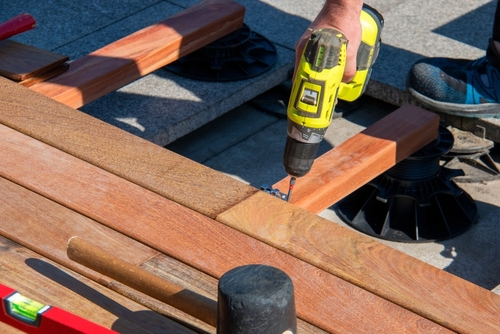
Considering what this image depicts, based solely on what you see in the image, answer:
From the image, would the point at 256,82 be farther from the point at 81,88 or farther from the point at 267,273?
the point at 267,273

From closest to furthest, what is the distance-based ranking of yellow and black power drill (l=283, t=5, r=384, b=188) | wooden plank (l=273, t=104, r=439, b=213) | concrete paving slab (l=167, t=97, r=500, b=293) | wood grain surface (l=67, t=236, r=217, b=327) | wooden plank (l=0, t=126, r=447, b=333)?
1. wood grain surface (l=67, t=236, r=217, b=327)
2. wooden plank (l=0, t=126, r=447, b=333)
3. yellow and black power drill (l=283, t=5, r=384, b=188)
4. wooden plank (l=273, t=104, r=439, b=213)
5. concrete paving slab (l=167, t=97, r=500, b=293)

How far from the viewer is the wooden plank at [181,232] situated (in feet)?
5.37

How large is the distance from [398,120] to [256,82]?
3.54 ft

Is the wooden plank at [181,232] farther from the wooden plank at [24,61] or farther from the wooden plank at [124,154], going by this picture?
the wooden plank at [24,61]

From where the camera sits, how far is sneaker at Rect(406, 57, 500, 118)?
11.9 ft

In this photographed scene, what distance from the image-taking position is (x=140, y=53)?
3.39 metres

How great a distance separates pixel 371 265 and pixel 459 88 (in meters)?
2.12

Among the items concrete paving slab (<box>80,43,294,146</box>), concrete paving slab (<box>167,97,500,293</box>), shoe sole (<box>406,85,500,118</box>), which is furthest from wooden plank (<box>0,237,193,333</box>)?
shoe sole (<box>406,85,500,118</box>)

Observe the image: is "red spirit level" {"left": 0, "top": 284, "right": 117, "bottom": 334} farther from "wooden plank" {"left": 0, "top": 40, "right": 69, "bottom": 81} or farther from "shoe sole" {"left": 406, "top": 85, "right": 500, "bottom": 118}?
"shoe sole" {"left": 406, "top": 85, "right": 500, "bottom": 118}

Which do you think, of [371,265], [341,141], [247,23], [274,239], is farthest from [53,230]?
[247,23]

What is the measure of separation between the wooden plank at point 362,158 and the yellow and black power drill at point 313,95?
0.11 m

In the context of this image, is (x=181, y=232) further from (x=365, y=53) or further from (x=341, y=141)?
(x=341, y=141)

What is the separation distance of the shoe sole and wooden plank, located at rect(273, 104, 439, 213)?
19.9 inches

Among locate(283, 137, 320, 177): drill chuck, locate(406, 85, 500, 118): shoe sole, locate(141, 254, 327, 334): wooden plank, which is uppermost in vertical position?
locate(141, 254, 327, 334): wooden plank
